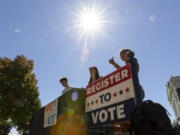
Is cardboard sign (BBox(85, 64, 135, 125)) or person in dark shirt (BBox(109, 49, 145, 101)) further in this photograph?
person in dark shirt (BBox(109, 49, 145, 101))

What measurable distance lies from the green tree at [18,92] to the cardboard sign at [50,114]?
9.81 m

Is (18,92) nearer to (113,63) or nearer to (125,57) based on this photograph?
(113,63)

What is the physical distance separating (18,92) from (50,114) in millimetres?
11631

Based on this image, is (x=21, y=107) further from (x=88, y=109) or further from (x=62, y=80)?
(x=88, y=109)

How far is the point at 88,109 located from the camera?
8.95ft

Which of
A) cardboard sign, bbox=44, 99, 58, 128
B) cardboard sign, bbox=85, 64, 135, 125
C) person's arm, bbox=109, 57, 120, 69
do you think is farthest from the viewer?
cardboard sign, bbox=44, 99, 58, 128

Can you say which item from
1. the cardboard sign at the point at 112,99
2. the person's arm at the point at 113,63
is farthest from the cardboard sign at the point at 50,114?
the person's arm at the point at 113,63

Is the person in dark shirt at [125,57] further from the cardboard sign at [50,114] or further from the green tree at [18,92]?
the green tree at [18,92]

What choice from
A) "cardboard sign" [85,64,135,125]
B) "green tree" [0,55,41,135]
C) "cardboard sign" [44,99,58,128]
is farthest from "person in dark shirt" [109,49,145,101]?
"green tree" [0,55,41,135]

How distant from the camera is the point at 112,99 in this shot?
7.58 feet

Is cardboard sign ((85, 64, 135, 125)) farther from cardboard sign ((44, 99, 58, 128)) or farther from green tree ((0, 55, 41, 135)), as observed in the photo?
green tree ((0, 55, 41, 135))

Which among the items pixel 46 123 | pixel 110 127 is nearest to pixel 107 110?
pixel 110 127

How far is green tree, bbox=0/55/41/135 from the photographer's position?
42.5 feet

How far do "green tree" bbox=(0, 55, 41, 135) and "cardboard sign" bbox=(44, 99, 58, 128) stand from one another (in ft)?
32.2
